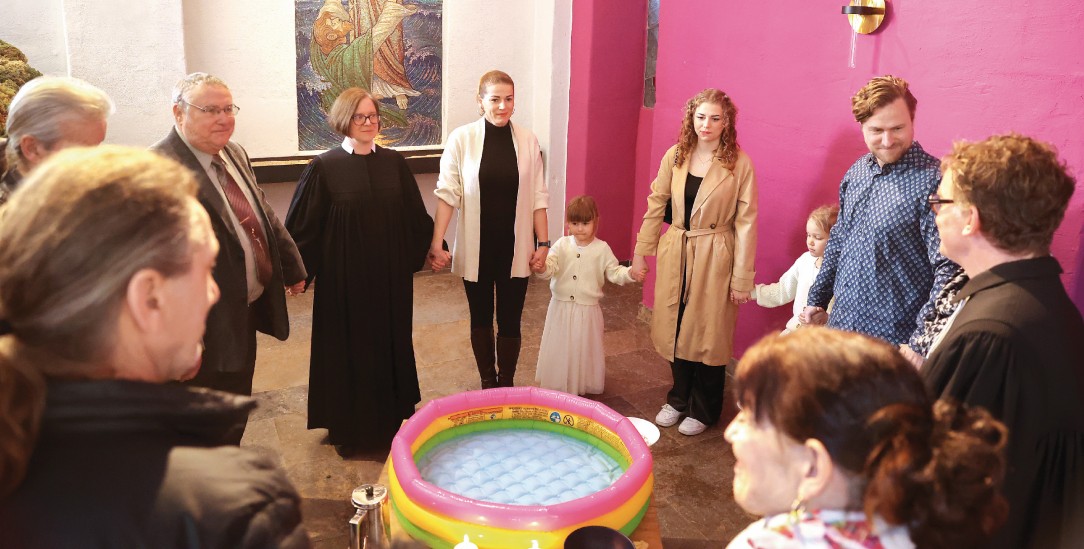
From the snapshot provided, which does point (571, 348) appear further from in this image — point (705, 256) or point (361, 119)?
point (361, 119)

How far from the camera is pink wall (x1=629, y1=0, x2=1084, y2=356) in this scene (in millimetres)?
3350

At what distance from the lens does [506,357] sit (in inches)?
199

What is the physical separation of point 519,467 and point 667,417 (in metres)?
1.33

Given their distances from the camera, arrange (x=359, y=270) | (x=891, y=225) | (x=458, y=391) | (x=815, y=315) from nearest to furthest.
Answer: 1. (x=891, y=225)
2. (x=815, y=315)
3. (x=359, y=270)
4. (x=458, y=391)

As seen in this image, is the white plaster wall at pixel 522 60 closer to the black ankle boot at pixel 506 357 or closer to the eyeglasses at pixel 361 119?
the black ankle boot at pixel 506 357

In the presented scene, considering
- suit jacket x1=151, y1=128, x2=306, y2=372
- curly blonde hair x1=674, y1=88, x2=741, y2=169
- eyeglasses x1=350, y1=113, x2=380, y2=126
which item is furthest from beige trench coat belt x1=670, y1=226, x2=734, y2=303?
suit jacket x1=151, y1=128, x2=306, y2=372

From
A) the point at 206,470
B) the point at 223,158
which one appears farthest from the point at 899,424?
the point at 223,158

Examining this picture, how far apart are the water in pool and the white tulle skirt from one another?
0.96m

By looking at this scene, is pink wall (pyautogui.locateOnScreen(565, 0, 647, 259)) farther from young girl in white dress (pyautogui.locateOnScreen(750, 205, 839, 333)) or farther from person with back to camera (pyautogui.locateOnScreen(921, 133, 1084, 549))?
person with back to camera (pyautogui.locateOnScreen(921, 133, 1084, 549))

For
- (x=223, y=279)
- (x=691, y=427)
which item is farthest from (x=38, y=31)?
(x=691, y=427)

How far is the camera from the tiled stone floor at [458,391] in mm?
3939

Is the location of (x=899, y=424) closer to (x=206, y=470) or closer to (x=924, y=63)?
(x=206, y=470)

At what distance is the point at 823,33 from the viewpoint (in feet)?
14.8

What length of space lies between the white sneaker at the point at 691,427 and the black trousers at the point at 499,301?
1087 mm
